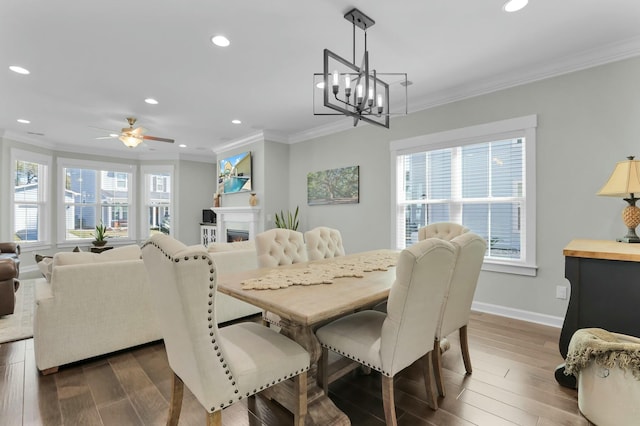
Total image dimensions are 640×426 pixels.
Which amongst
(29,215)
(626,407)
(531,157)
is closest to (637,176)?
(531,157)

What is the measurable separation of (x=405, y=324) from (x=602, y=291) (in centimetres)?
137

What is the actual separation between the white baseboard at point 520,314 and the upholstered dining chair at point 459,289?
1.67m

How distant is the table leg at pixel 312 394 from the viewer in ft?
5.18

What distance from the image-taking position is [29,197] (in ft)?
20.0

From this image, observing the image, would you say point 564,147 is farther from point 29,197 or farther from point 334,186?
point 29,197

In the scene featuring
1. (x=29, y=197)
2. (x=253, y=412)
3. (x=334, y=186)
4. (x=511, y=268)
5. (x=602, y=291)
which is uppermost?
(x=334, y=186)

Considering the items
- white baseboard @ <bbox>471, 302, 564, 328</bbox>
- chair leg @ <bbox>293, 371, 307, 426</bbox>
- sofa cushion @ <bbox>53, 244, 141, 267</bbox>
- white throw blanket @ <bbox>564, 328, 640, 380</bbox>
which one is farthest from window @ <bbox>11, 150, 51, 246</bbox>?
white throw blanket @ <bbox>564, 328, 640, 380</bbox>

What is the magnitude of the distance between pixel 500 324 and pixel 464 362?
128cm

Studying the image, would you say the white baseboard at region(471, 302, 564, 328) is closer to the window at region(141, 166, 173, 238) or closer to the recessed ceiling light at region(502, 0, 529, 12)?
the recessed ceiling light at region(502, 0, 529, 12)

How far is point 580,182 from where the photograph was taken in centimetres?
298

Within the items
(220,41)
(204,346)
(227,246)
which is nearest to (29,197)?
(227,246)

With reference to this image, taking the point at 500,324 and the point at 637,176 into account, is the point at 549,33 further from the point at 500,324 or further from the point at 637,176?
the point at 500,324

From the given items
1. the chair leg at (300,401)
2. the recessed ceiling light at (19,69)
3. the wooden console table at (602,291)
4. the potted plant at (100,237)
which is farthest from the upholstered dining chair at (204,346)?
the potted plant at (100,237)

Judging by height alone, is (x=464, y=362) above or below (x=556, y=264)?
below
